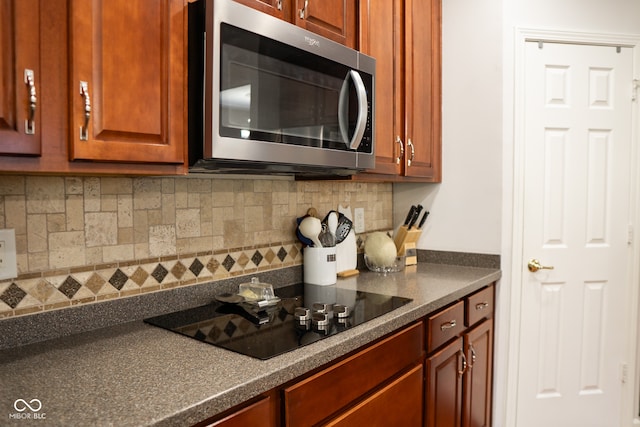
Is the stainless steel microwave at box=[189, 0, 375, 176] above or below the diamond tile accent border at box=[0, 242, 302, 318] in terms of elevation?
above

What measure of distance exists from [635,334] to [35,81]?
2.74 metres

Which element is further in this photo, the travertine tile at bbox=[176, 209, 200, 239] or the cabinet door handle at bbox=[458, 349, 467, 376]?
the cabinet door handle at bbox=[458, 349, 467, 376]

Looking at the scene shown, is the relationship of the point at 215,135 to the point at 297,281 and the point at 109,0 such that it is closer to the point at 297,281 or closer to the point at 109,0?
the point at 109,0

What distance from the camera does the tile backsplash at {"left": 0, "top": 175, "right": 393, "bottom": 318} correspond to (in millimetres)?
1164

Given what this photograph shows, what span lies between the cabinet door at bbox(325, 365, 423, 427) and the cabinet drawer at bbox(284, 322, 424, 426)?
30 mm

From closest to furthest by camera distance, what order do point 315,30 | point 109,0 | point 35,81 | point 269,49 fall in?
point 35,81 → point 109,0 → point 269,49 → point 315,30

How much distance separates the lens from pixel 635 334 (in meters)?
2.40

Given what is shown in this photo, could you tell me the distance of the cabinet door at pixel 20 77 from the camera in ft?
2.82

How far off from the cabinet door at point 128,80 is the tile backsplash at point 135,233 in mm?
296

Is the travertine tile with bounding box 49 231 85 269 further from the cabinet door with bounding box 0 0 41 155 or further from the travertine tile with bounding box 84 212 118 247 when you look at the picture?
the cabinet door with bounding box 0 0 41 155

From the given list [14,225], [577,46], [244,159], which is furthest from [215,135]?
[577,46]

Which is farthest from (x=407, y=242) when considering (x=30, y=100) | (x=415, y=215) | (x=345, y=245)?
(x=30, y=100)

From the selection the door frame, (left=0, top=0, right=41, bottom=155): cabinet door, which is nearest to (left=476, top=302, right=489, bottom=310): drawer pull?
the door frame

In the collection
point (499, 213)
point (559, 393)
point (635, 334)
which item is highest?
point (499, 213)
